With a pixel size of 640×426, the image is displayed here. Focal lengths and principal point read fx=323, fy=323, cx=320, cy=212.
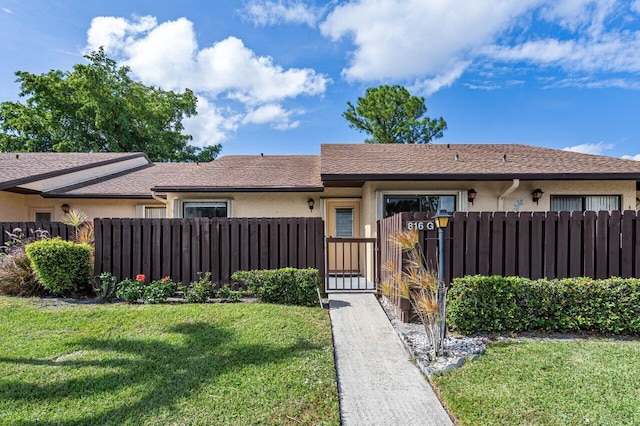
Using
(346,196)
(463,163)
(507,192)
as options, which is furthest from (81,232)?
(507,192)

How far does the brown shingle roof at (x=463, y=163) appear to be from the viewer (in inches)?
323

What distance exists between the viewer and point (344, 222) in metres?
10.4

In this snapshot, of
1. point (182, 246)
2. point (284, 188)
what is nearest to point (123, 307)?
point (182, 246)

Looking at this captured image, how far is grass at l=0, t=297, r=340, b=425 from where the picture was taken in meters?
2.92

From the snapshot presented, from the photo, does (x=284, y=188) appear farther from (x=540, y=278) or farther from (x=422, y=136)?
(x=422, y=136)

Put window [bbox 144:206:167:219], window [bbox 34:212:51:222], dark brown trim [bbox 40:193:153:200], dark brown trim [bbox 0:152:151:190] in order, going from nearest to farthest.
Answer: dark brown trim [bbox 0:152:151:190] → dark brown trim [bbox 40:193:153:200] → window [bbox 34:212:51:222] → window [bbox 144:206:167:219]

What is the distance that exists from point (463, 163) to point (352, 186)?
3216mm

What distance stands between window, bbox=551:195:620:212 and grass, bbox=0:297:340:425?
755cm

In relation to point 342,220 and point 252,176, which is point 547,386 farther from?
point 252,176

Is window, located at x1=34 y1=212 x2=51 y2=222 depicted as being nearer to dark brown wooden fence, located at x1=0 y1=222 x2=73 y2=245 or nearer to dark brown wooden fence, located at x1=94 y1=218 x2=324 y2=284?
dark brown wooden fence, located at x1=0 y1=222 x2=73 y2=245

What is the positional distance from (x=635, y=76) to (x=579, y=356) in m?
14.7

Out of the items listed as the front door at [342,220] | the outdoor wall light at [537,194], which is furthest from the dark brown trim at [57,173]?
the outdoor wall light at [537,194]

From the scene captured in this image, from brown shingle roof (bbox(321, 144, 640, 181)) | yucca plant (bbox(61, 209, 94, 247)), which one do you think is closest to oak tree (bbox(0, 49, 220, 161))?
yucca plant (bbox(61, 209, 94, 247))

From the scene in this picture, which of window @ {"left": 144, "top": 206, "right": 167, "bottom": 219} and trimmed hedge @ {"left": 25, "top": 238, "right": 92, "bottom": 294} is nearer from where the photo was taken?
trimmed hedge @ {"left": 25, "top": 238, "right": 92, "bottom": 294}
